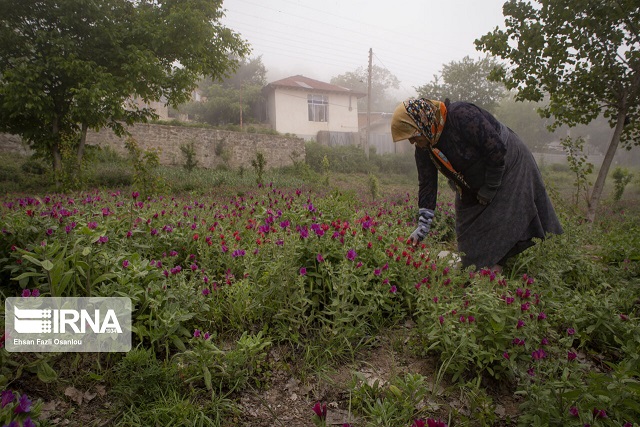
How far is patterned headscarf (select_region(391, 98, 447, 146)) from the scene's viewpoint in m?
2.49

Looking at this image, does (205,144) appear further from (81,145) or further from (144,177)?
(144,177)

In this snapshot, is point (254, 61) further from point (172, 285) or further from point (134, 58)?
point (172, 285)

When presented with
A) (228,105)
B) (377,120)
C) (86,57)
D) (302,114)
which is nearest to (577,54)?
(86,57)

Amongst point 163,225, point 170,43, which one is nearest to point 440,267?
point 163,225

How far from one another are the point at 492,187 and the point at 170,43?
8602 mm

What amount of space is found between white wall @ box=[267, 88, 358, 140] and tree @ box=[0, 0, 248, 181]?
15.4 metres

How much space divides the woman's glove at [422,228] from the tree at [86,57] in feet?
24.5

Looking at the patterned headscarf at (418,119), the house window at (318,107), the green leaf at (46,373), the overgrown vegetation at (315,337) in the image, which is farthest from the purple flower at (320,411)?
the house window at (318,107)

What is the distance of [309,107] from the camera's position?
25438 millimetres

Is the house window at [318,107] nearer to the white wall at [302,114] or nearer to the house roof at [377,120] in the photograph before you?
the white wall at [302,114]

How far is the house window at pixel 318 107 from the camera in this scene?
25.4 metres

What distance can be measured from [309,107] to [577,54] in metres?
21.2

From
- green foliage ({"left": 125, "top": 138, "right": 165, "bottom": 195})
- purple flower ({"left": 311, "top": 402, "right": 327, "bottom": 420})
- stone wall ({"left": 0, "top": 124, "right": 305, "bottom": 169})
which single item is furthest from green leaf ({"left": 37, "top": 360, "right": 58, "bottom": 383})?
stone wall ({"left": 0, "top": 124, "right": 305, "bottom": 169})

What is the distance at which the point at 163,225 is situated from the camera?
9.89 ft
